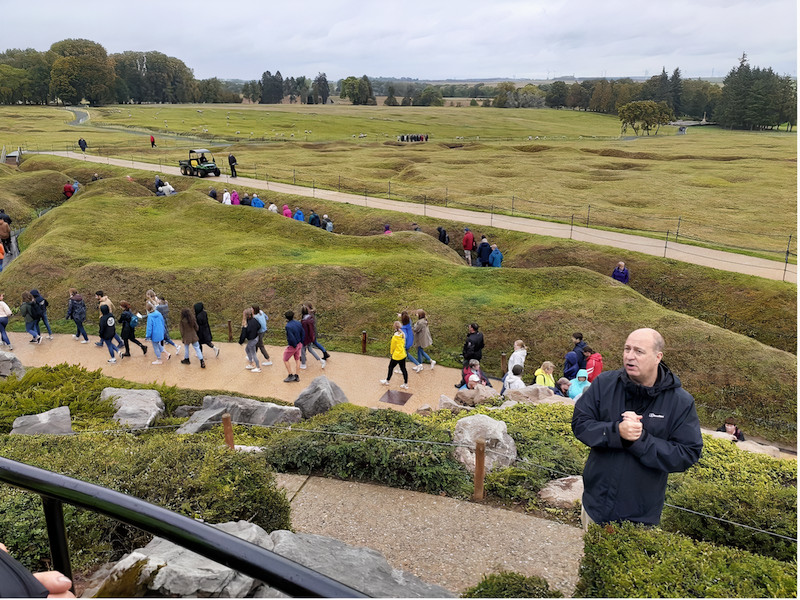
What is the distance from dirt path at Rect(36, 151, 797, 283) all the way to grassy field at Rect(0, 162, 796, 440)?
3302 mm

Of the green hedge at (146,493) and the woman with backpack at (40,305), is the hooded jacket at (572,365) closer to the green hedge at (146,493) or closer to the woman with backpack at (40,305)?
the green hedge at (146,493)

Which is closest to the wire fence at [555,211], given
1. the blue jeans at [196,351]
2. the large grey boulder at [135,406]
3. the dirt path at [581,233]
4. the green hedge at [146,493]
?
the dirt path at [581,233]

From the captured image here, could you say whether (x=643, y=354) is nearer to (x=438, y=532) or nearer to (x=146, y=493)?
(x=438, y=532)

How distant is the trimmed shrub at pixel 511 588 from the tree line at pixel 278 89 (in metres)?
108

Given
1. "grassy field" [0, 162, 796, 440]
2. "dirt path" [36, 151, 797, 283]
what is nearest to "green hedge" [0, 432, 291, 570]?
"grassy field" [0, 162, 796, 440]

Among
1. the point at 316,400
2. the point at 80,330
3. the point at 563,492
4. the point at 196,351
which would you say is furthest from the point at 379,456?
the point at 80,330

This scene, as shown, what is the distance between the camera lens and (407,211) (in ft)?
101

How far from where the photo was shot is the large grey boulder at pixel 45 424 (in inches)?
367

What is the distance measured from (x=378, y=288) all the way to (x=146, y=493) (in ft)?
47.1

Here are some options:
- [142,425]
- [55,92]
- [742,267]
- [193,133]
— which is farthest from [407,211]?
[55,92]

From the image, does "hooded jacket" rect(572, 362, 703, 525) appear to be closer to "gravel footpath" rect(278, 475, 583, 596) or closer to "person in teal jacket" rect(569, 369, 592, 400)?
"gravel footpath" rect(278, 475, 583, 596)

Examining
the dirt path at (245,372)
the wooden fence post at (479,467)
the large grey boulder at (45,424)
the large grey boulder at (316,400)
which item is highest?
the wooden fence post at (479,467)

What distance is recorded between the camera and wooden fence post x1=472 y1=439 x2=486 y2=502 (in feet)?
23.6

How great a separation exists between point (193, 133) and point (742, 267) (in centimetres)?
7029
